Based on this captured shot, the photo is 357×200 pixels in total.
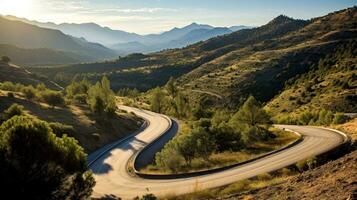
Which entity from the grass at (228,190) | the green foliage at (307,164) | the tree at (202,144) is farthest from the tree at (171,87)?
the grass at (228,190)

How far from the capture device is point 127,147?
64125mm

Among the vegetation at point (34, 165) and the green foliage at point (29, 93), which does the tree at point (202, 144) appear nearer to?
the vegetation at point (34, 165)

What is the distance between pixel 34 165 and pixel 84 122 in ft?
162

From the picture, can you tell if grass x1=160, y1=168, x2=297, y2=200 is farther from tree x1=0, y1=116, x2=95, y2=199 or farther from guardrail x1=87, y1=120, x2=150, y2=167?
guardrail x1=87, y1=120, x2=150, y2=167

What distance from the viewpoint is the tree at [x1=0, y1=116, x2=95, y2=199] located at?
2169cm

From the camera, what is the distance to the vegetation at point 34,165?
2172 cm

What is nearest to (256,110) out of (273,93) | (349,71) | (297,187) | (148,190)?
(148,190)

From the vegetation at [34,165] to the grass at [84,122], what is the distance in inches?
1359

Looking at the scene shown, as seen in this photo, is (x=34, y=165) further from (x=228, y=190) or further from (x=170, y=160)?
(x=170, y=160)

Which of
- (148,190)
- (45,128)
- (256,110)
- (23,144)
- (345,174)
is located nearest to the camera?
(345,174)

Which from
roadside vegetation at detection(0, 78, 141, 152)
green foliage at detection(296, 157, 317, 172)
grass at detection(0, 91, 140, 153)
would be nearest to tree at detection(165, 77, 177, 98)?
roadside vegetation at detection(0, 78, 141, 152)

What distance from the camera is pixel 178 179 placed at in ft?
133

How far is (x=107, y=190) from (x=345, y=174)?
88.6 ft

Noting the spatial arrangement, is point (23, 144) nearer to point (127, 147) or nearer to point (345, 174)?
point (345, 174)
